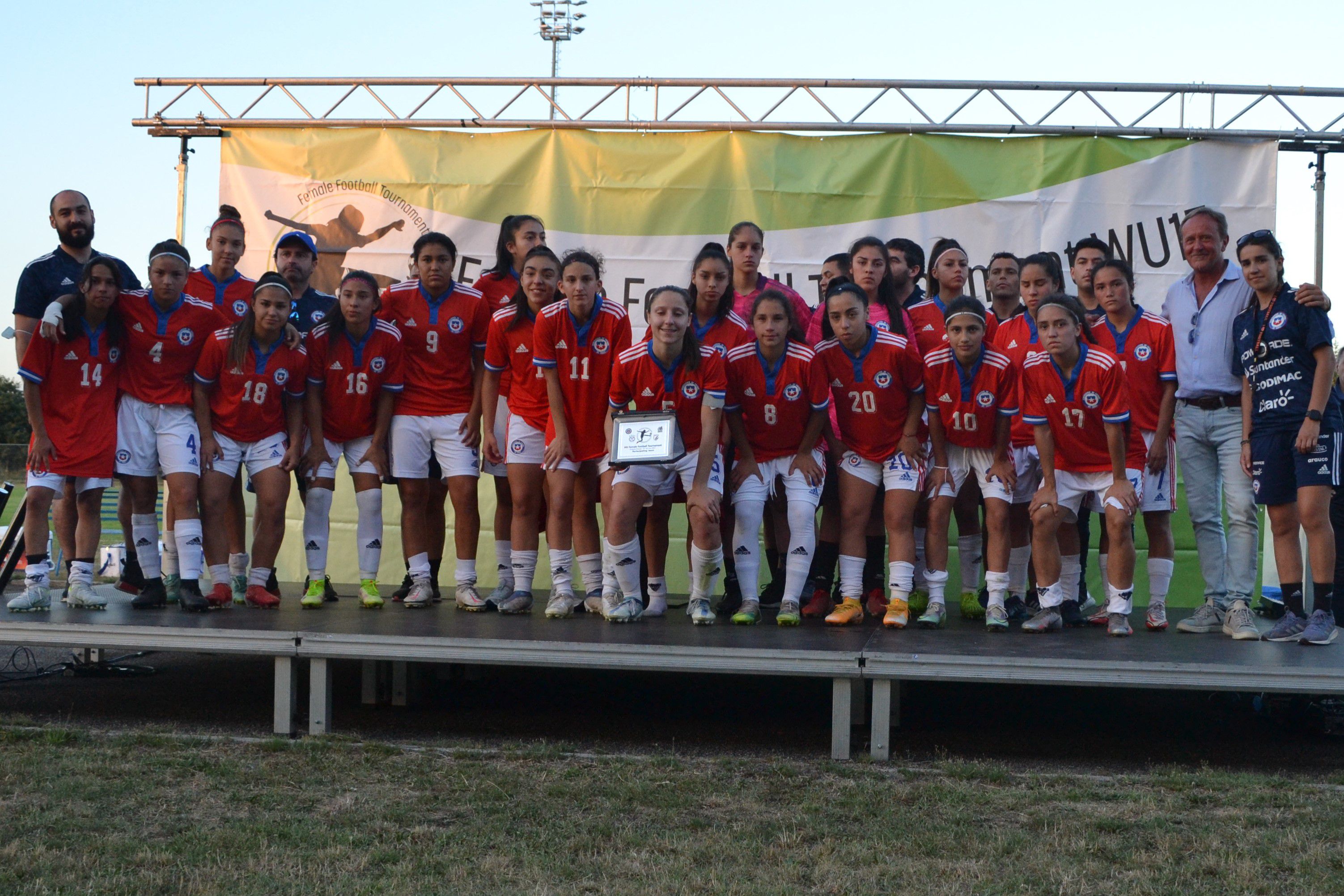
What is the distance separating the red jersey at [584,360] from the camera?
5316 millimetres

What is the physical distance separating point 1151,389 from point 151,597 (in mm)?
4508

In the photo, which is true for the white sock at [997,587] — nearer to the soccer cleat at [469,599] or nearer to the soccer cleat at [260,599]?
the soccer cleat at [469,599]

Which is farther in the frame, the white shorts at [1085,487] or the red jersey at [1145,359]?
the red jersey at [1145,359]

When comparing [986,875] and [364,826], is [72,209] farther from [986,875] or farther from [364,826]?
[986,875]

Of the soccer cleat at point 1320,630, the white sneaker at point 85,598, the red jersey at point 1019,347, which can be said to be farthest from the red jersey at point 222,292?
the soccer cleat at point 1320,630

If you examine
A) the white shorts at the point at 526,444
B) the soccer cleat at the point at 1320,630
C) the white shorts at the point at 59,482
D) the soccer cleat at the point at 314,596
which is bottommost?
the soccer cleat at the point at 314,596

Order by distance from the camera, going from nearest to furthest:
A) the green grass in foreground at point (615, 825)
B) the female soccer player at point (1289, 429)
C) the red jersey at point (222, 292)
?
the green grass in foreground at point (615, 825) → the female soccer player at point (1289, 429) → the red jersey at point (222, 292)

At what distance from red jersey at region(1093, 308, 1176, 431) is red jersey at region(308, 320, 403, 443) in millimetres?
3191

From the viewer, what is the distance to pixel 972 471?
5555mm

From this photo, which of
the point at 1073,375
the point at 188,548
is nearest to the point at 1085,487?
the point at 1073,375

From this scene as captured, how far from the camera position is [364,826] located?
338cm

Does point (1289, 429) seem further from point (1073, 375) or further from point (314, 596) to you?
point (314, 596)

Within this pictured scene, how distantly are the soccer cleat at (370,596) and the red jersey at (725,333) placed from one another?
1.74 meters

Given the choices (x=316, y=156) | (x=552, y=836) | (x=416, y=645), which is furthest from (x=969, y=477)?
(x=316, y=156)
